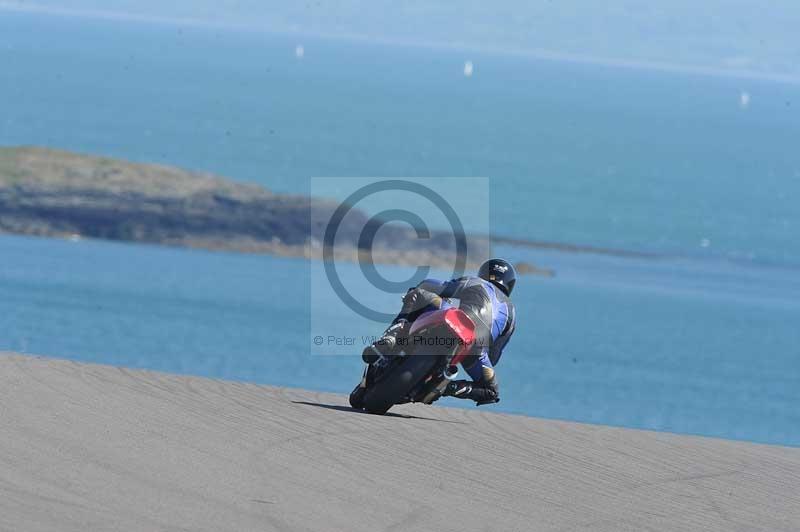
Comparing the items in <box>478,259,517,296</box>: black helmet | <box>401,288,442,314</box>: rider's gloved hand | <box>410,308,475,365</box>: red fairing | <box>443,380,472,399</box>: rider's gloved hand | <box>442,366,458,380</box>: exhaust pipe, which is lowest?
<box>443,380,472,399</box>: rider's gloved hand

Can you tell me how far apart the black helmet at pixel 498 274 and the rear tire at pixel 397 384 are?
109 cm

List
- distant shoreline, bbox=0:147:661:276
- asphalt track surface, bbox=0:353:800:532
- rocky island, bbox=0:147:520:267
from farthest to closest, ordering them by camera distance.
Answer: rocky island, bbox=0:147:520:267 < distant shoreline, bbox=0:147:661:276 < asphalt track surface, bbox=0:353:800:532

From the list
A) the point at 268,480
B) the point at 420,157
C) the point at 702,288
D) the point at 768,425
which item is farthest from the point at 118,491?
the point at 420,157

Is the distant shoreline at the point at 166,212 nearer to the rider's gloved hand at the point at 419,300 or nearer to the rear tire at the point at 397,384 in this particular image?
the rear tire at the point at 397,384

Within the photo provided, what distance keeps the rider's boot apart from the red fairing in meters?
0.09

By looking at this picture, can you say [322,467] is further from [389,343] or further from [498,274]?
[498,274]

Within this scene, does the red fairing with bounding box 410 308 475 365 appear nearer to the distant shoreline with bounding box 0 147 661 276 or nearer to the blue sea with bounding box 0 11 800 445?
the blue sea with bounding box 0 11 800 445

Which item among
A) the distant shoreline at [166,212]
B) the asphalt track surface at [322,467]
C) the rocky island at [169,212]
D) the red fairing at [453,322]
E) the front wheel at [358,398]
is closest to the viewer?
the asphalt track surface at [322,467]

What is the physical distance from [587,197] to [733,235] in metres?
23.7

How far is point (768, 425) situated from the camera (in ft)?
180

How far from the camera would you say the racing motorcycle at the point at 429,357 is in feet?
40.0

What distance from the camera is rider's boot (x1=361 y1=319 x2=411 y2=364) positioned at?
39.9 feet

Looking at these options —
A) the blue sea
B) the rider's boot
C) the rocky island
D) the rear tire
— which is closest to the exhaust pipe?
the rear tire

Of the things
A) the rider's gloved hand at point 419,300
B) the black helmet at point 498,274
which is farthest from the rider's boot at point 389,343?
the black helmet at point 498,274
